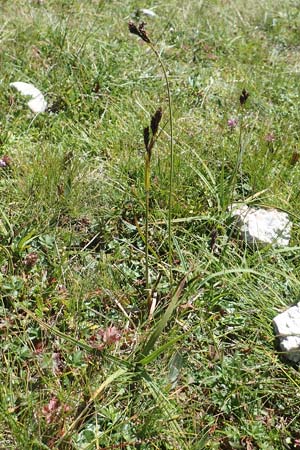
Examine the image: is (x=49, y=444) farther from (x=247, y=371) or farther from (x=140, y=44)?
(x=140, y=44)

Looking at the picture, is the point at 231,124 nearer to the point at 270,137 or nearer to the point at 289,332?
the point at 270,137

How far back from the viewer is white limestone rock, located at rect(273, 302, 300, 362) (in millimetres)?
2500

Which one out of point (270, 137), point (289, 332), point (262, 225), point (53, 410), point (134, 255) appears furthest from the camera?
point (270, 137)

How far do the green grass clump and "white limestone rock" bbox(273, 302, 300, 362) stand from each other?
2.0 inches

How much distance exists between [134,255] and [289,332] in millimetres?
939

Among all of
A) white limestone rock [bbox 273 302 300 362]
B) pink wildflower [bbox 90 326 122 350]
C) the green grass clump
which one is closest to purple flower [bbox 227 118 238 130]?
the green grass clump

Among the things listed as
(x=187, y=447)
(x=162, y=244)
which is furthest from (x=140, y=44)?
(x=187, y=447)

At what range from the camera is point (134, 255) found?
2949 millimetres

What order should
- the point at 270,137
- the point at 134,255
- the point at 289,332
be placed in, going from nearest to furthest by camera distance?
the point at 289,332 < the point at 134,255 < the point at 270,137

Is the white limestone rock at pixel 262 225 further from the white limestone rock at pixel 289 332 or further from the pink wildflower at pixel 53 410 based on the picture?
the pink wildflower at pixel 53 410

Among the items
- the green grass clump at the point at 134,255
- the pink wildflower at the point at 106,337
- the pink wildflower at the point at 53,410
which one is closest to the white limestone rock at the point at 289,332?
the green grass clump at the point at 134,255

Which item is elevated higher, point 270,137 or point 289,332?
point 270,137

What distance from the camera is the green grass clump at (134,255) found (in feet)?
7.26

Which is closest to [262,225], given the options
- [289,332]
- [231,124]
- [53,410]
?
[289,332]
